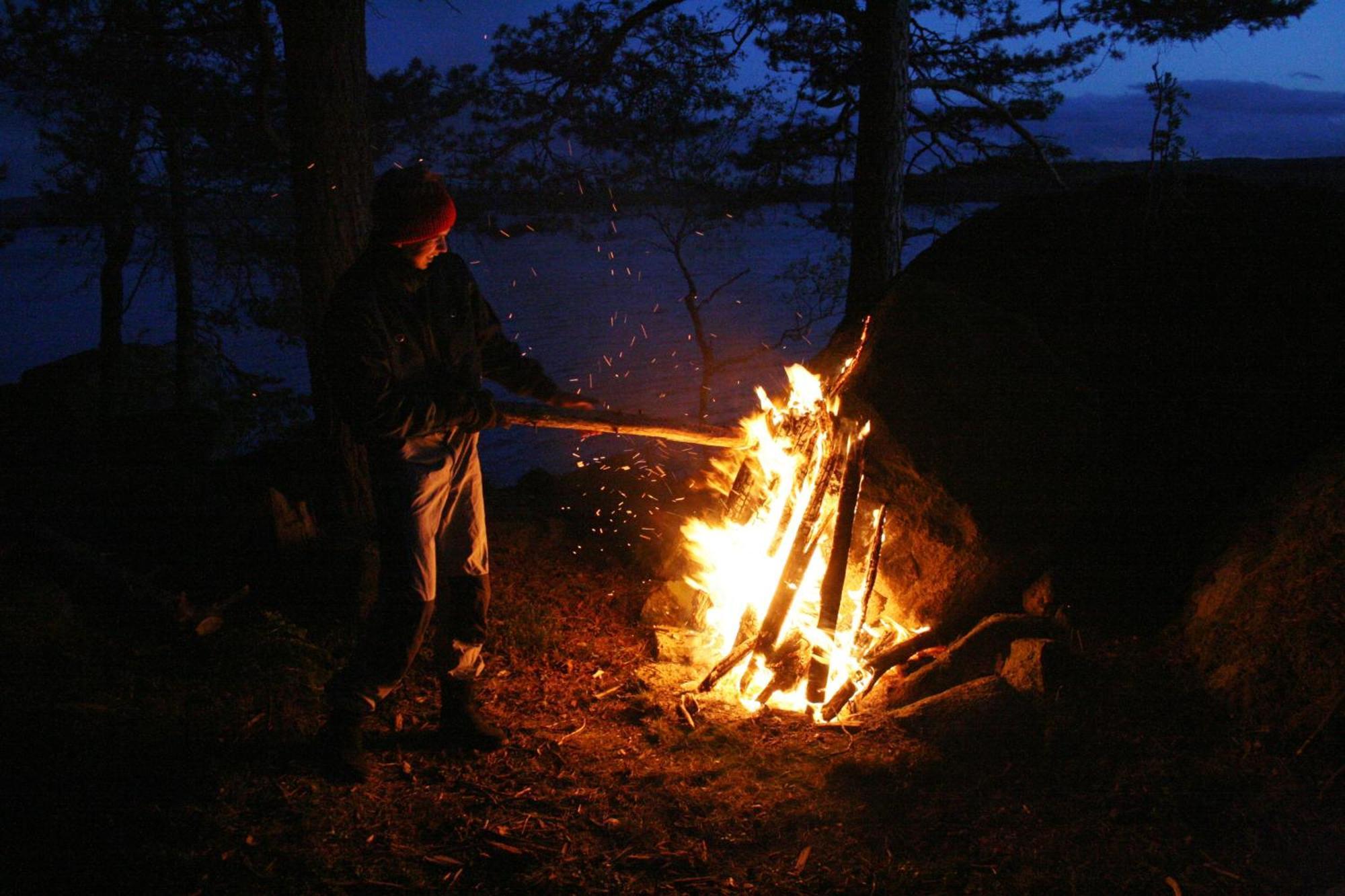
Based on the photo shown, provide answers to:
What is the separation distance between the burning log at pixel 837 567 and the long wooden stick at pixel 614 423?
2.46 ft

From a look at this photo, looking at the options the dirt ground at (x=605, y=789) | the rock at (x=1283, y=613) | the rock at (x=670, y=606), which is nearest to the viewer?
the dirt ground at (x=605, y=789)

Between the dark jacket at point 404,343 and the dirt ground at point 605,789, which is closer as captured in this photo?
the dirt ground at point 605,789

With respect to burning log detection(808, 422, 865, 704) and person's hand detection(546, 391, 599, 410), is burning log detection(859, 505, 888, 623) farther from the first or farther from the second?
person's hand detection(546, 391, 599, 410)

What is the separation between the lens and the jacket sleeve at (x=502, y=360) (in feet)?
12.5

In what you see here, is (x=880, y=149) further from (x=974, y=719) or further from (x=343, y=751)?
(x=343, y=751)

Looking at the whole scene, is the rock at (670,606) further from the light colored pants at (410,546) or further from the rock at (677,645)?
the light colored pants at (410,546)

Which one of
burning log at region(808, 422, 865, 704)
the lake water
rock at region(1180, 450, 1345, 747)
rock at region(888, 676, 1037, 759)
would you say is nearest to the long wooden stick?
burning log at region(808, 422, 865, 704)

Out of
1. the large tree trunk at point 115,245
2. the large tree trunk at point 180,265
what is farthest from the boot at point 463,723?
the large tree trunk at point 115,245

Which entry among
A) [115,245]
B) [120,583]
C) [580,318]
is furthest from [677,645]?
[580,318]

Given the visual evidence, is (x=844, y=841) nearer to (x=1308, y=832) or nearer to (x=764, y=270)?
(x=1308, y=832)

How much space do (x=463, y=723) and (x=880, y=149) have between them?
6.35 meters

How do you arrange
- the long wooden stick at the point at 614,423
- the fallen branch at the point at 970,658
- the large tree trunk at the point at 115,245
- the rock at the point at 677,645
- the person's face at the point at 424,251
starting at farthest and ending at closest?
the large tree trunk at the point at 115,245 → the rock at the point at 677,645 → the fallen branch at the point at 970,658 → the long wooden stick at the point at 614,423 → the person's face at the point at 424,251

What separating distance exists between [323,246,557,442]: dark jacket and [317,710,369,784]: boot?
1.26 m

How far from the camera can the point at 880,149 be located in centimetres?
765
